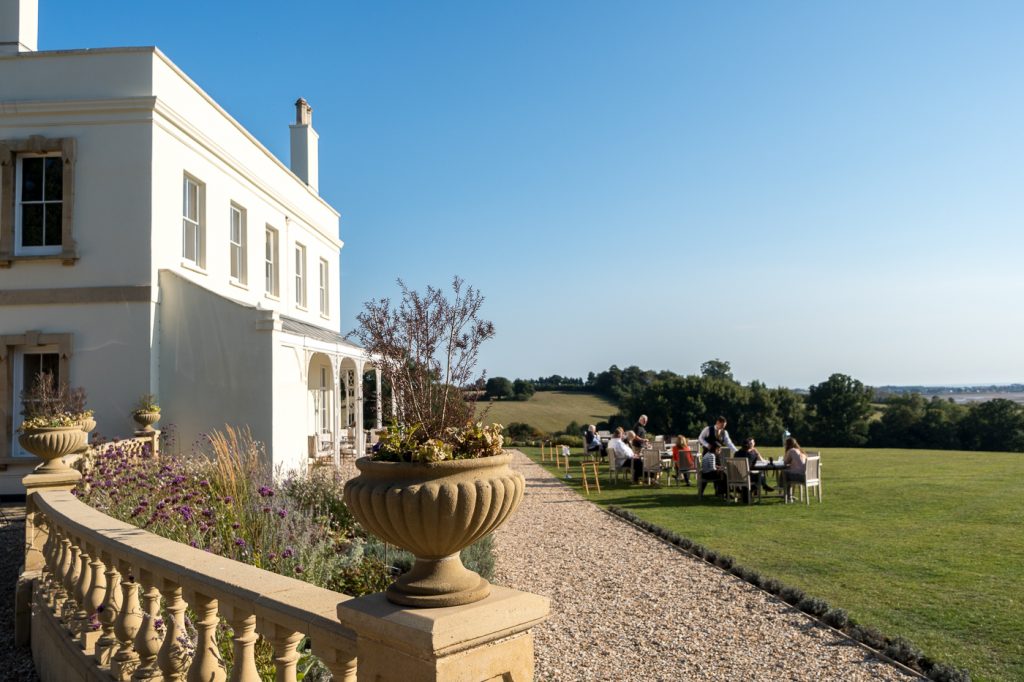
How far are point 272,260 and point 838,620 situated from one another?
49.3 feet

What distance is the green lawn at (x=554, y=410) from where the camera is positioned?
41.1 metres

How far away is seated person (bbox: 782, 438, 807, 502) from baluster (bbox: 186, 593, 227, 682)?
1149 centimetres

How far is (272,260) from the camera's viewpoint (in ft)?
58.0

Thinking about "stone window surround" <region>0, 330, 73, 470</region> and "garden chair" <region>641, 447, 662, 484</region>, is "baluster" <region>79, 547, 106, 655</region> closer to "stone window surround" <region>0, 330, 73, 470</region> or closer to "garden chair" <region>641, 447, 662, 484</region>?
"stone window surround" <region>0, 330, 73, 470</region>

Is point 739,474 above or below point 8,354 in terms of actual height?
below

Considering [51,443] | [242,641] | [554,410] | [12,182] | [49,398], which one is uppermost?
[12,182]

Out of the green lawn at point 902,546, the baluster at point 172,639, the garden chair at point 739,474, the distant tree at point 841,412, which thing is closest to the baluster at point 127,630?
the baluster at point 172,639

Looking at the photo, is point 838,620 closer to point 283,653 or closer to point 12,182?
point 283,653

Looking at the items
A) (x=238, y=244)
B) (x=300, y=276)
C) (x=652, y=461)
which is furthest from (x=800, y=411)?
(x=238, y=244)

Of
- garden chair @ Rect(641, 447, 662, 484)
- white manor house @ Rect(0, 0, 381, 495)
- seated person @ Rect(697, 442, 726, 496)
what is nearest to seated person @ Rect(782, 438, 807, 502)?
seated person @ Rect(697, 442, 726, 496)

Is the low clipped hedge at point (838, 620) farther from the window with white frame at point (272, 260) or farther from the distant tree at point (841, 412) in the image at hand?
the distant tree at point (841, 412)

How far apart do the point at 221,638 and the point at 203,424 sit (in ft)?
30.7

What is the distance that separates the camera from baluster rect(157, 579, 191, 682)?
300 centimetres

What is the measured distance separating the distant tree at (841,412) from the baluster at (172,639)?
4226 cm
